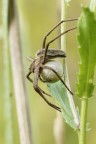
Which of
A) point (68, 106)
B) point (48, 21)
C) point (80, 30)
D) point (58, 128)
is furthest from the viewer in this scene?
point (48, 21)

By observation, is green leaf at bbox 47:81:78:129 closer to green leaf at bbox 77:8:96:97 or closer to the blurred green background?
green leaf at bbox 77:8:96:97

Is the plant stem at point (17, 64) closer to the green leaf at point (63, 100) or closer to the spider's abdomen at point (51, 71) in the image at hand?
the green leaf at point (63, 100)

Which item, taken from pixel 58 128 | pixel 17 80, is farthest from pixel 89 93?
pixel 58 128

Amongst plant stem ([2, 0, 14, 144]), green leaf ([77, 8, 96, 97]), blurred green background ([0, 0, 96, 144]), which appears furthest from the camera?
blurred green background ([0, 0, 96, 144])

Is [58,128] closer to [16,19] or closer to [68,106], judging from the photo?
[16,19]

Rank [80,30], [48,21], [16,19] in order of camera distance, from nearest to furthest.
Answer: [80,30], [16,19], [48,21]

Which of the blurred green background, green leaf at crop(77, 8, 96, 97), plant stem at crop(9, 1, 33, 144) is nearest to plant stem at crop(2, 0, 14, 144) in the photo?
plant stem at crop(9, 1, 33, 144)

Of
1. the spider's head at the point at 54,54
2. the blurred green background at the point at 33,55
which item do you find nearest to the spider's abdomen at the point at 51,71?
the spider's head at the point at 54,54
